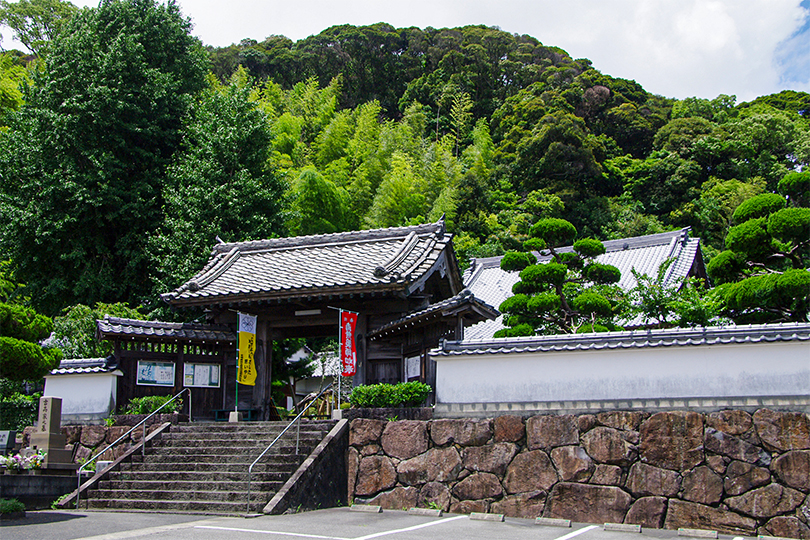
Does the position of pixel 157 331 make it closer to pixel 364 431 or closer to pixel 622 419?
pixel 364 431

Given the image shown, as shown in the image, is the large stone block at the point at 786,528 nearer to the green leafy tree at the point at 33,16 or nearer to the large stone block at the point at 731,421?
the large stone block at the point at 731,421

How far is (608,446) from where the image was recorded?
993 cm

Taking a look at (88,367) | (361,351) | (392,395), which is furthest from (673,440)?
(88,367)

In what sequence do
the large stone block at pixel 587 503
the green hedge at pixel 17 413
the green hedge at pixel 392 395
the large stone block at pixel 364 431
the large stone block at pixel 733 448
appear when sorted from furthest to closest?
the green hedge at pixel 17 413
the green hedge at pixel 392 395
the large stone block at pixel 364 431
the large stone block at pixel 587 503
the large stone block at pixel 733 448

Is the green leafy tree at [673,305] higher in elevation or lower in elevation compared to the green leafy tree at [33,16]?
lower

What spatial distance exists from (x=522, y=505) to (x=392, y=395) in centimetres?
291

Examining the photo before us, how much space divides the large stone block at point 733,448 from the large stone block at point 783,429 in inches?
6.7

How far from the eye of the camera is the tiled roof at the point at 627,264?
871 inches

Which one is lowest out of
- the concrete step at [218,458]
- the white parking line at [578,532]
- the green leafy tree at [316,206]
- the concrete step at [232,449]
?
the white parking line at [578,532]

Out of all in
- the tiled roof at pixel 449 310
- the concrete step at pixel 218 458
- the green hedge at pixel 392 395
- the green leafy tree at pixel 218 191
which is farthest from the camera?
the green leafy tree at pixel 218 191

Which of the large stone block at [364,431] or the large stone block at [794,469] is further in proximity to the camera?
the large stone block at [364,431]

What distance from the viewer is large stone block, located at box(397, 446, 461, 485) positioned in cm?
1075

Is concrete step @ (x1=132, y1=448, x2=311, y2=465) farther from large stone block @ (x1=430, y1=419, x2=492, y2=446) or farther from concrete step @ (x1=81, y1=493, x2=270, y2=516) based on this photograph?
large stone block @ (x1=430, y1=419, x2=492, y2=446)

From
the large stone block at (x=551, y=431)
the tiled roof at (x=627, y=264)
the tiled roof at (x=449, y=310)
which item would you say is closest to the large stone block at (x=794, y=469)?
the large stone block at (x=551, y=431)
